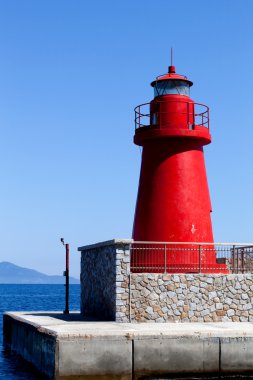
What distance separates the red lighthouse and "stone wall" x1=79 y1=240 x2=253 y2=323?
4.08 feet

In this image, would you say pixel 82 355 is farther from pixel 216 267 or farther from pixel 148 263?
pixel 216 267

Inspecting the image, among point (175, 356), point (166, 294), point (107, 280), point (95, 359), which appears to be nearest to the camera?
point (95, 359)

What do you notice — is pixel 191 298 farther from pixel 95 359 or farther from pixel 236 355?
pixel 95 359

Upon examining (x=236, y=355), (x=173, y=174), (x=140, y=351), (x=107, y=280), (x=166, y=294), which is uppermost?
(x=173, y=174)

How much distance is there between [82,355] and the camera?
17.8 meters

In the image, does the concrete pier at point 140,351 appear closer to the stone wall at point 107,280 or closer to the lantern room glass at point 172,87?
the stone wall at point 107,280

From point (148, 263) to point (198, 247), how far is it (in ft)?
6.01

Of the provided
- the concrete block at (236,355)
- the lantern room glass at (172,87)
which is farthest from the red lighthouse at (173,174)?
the concrete block at (236,355)

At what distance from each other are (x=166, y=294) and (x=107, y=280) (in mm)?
2060

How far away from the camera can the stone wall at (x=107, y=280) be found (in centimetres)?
2139

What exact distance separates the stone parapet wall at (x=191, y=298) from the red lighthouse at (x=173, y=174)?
117 cm

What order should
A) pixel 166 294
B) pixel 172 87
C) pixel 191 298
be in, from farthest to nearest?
pixel 172 87 < pixel 191 298 < pixel 166 294

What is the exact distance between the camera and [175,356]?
18.3 meters

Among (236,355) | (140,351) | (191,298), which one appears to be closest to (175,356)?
(140,351)
